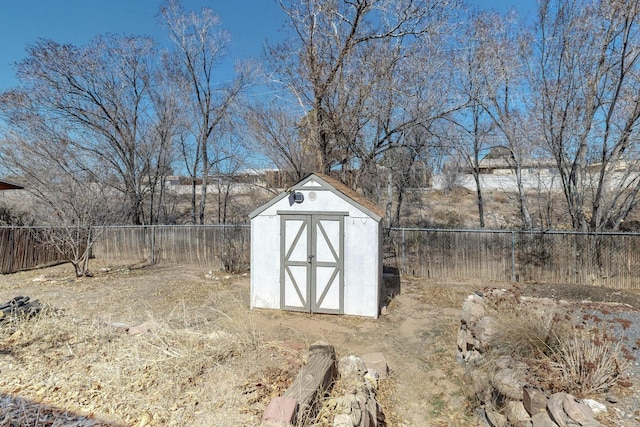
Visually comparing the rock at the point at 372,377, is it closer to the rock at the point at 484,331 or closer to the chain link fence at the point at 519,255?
the rock at the point at 484,331

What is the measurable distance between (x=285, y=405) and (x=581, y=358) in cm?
261

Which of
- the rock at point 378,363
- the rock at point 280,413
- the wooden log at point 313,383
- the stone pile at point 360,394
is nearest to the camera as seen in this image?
the rock at point 280,413

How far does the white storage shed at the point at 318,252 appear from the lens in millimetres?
6246

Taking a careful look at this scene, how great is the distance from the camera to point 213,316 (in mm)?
6062

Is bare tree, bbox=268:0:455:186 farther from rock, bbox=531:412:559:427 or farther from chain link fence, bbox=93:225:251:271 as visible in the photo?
rock, bbox=531:412:559:427

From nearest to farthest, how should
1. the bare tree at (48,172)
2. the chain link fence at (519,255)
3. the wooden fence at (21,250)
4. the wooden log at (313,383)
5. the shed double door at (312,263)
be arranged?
the wooden log at (313,383) < the shed double door at (312,263) < the chain link fence at (519,255) < the wooden fence at (21,250) < the bare tree at (48,172)

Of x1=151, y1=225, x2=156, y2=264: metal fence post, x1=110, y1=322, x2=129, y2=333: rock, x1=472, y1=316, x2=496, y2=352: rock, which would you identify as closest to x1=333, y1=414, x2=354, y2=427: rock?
x1=472, y1=316, x2=496, y2=352: rock

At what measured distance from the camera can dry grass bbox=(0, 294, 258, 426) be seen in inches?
105

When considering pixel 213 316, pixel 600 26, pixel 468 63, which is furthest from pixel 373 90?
pixel 213 316

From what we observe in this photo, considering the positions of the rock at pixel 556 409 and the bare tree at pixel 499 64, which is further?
the bare tree at pixel 499 64

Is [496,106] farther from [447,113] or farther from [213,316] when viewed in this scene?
[213,316]

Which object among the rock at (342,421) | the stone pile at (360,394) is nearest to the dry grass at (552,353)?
the stone pile at (360,394)

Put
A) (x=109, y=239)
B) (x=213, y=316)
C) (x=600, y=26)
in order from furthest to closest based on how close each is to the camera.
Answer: (x=109, y=239) → (x=600, y=26) → (x=213, y=316)

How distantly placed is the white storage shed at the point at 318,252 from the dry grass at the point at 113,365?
2289mm
